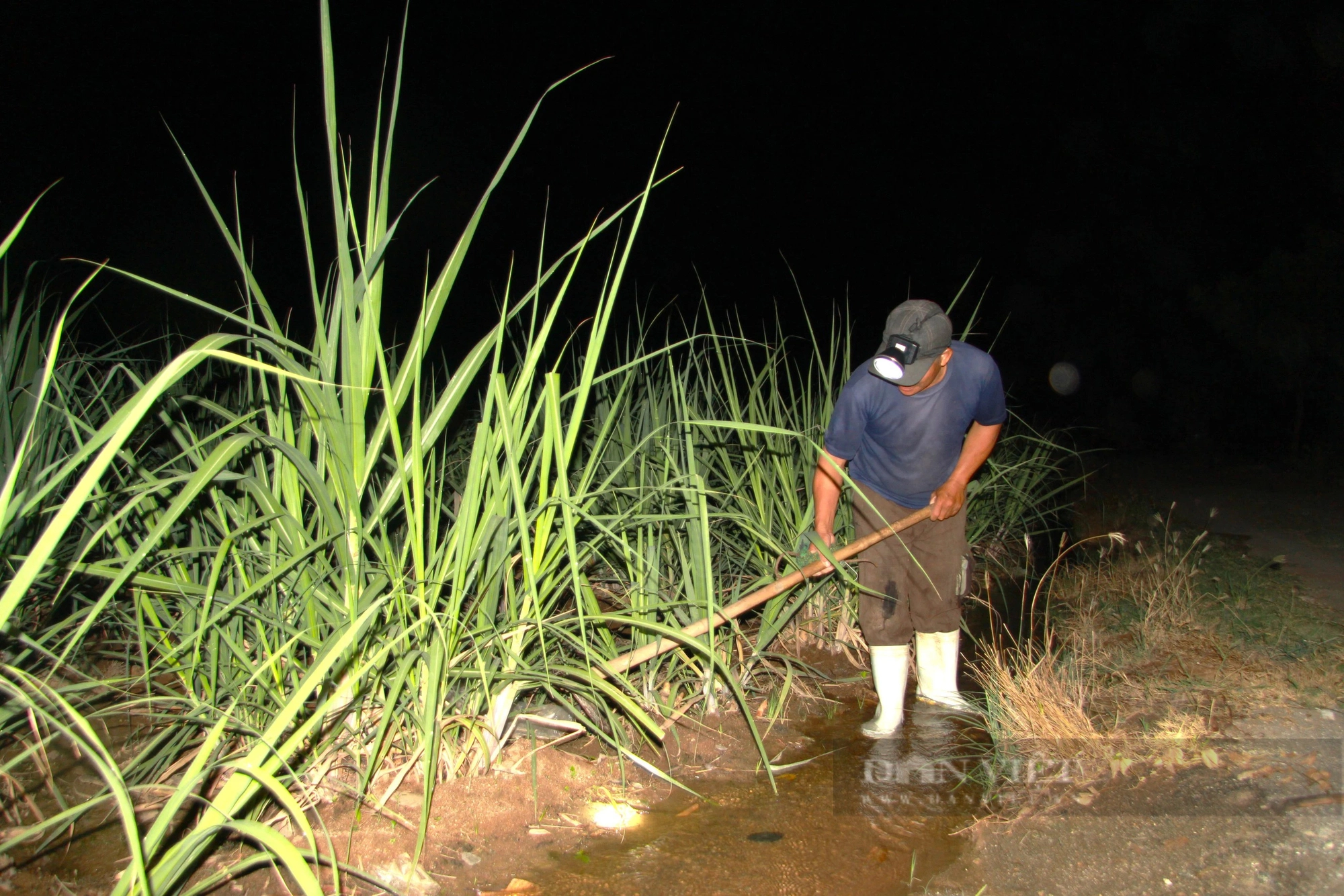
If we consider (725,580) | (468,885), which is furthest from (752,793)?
(725,580)

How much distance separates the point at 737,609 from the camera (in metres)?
2.32

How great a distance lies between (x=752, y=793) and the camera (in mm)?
2371

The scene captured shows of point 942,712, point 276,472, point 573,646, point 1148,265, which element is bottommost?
point 942,712

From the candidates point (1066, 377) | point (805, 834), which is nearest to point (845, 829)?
point (805, 834)

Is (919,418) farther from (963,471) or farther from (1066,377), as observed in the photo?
(1066,377)

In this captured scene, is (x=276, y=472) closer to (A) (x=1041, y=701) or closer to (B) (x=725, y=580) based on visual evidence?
(B) (x=725, y=580)

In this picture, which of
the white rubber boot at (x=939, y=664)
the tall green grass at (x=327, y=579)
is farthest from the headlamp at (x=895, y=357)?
the white rubber boot at (x=939, y=664)

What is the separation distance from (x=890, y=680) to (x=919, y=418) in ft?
2.86

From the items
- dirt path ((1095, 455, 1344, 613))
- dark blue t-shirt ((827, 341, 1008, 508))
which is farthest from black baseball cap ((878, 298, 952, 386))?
dirt path ((1095, 455, 1344, 613))

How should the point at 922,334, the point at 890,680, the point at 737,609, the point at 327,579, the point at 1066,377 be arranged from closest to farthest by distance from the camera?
the point at 327,579 → the point at 737,609 → the point at 922,334 → the point at 890,680 → the point at 1066,377

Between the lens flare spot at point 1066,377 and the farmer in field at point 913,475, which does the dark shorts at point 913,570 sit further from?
the lens flare spot at point 1066,377

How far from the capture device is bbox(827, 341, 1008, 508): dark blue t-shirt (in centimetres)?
281

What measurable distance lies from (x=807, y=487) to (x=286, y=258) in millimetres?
10144

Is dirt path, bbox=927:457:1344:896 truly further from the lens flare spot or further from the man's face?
the lens flare spot
